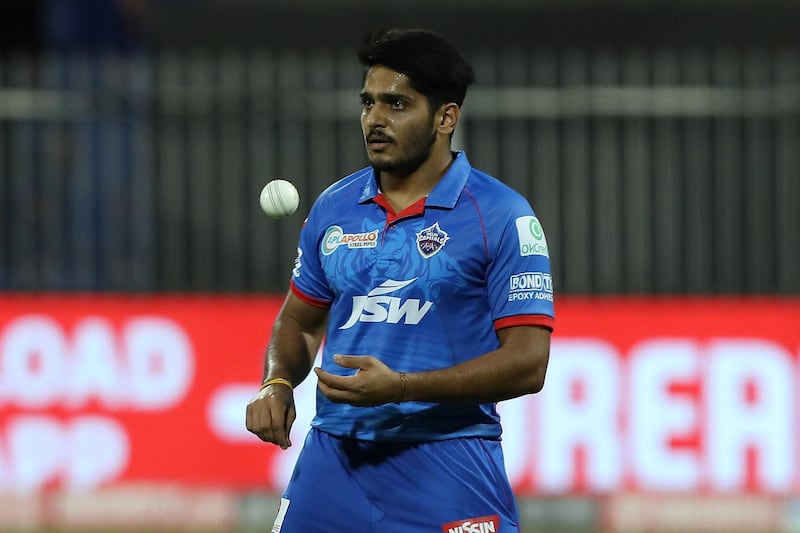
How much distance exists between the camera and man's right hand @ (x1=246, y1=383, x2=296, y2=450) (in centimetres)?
423

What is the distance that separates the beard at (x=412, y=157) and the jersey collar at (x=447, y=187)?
0.09 m

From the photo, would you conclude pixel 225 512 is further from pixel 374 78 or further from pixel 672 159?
pixel 374 78

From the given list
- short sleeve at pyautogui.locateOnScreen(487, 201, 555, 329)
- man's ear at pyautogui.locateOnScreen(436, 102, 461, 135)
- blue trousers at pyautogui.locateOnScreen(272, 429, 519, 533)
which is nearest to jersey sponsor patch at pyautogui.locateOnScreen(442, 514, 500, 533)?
blue trousers at pyautogui.locateOnScreen(272, 429, 519, 533)

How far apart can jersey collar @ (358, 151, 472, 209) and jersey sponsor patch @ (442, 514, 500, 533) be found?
2.99 ft

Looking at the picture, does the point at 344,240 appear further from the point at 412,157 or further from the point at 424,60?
the point at 424,60

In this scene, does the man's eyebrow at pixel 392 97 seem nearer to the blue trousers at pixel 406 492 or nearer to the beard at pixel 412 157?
the beard at pixel 412 157

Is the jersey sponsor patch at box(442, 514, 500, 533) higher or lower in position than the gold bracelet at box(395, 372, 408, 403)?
lower

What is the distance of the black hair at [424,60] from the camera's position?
4363mm

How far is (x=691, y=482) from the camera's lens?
9.18 m

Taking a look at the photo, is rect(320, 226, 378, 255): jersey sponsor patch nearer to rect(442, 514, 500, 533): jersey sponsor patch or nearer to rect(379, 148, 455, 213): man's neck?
rect(379, 148, 455, 213): man's neck

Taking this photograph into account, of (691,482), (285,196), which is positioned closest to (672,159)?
(691,482)

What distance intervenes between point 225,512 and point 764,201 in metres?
4.28

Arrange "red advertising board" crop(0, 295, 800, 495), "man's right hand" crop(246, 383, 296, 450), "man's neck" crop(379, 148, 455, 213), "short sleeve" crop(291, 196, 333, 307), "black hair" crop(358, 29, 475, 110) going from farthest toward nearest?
"red advertising board" crop(0, 295, 800, 495)
"short sleeve" crop(291, 196, 333, 307)
"man's neck" crop(379, 148, 455, 213)
"black hair" crop(358, 29, 475, 110)
"man's right hand" crop(246, 383, 296, 450)

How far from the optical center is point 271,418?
4.24 meters
